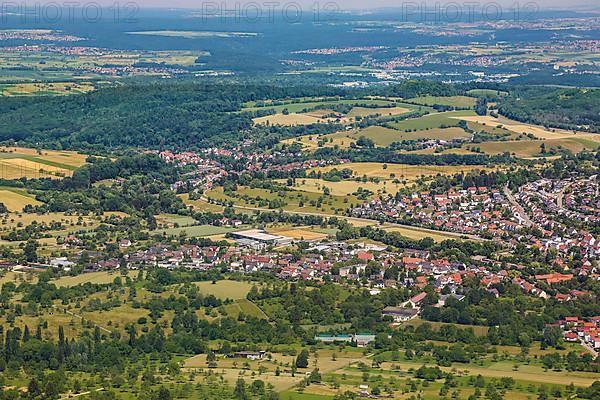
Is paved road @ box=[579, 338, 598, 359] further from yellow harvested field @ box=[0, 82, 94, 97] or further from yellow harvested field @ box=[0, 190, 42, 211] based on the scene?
yellow harvested field @ box=[0, 82, 94, 97]

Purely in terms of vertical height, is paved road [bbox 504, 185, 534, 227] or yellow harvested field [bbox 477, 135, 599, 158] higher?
paved road [bbox 504, 185, 534, 227]

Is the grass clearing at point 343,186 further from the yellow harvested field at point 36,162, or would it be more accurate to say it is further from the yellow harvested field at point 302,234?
the yellow harvested field at point 36,162

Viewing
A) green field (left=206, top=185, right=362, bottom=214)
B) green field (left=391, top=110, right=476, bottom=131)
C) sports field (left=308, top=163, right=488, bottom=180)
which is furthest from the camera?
green field (left=391, top=110, right=476, bottom=131)

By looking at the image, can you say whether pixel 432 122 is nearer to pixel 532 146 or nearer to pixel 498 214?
pixel 532 146

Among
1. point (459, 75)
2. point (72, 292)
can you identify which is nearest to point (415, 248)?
point (72, 292)

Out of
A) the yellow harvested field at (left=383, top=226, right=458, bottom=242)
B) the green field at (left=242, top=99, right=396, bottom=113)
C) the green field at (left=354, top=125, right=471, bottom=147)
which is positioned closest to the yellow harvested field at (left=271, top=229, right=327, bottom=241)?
the yellow harvested field at (left=383, top=226, right=458, bottom=242)

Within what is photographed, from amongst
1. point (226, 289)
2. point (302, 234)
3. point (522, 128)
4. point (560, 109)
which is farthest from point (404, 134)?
point (226, 289)

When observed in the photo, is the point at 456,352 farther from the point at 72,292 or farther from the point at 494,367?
the point at 72,292

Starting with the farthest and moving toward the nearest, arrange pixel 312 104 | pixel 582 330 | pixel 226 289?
pixel 312 104, pixel 226 289, pixel 582 330
